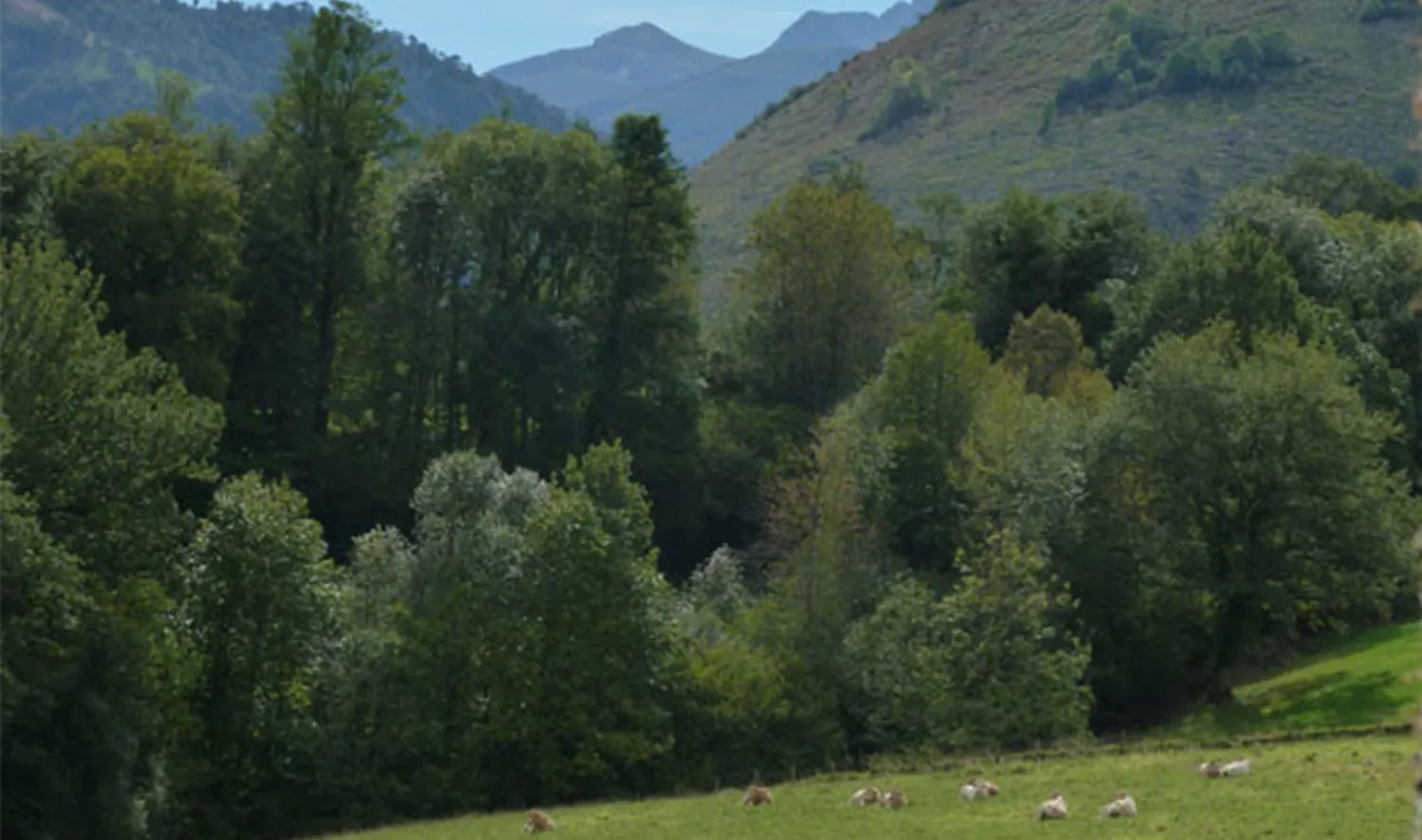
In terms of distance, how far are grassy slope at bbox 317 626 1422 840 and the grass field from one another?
42 mm

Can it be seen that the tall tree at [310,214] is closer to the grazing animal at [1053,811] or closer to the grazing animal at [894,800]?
the grazing animal at [894,800]

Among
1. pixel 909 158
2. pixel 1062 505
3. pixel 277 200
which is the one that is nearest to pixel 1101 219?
pixel 1062 505

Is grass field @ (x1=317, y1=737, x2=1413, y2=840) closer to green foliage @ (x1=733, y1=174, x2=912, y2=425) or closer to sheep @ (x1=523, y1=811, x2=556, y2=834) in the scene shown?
sheep @ (x1=523, y1=811, x2=556, y2=834)

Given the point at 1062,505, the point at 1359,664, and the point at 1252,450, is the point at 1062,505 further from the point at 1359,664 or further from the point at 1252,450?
the point at 1359,664

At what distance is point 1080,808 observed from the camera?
35.7 meters

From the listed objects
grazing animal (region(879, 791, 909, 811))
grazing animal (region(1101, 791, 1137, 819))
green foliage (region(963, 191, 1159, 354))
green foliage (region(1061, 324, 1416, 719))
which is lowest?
grazing animal (region(879, 791, 909, 811))

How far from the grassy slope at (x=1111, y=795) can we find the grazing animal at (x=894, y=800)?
22cm

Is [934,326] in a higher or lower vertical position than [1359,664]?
higher

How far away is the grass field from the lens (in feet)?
106

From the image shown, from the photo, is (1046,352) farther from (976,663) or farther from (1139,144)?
(1139,144)

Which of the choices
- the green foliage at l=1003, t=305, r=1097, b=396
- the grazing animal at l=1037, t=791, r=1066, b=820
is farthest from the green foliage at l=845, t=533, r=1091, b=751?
the green foliage at l=1003, t=305, r=1097, b=396

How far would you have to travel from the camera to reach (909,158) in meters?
190

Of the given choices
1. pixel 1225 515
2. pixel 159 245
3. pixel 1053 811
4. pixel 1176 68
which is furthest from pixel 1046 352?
pixel 1176 68

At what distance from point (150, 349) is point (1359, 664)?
3790cm
